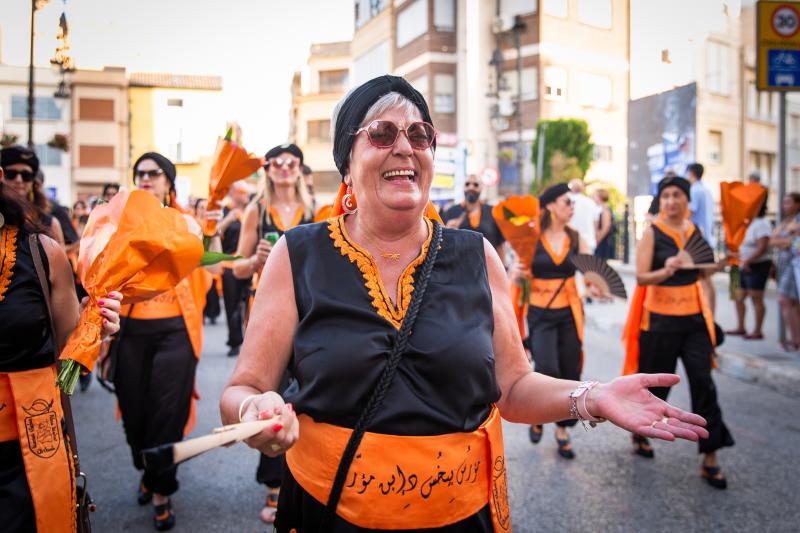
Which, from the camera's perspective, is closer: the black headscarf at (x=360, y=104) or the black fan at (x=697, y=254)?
the black headscarf at (x=360, y=104)

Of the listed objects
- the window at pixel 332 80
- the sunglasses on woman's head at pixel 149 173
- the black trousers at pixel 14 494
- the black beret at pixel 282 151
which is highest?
the window at pixel 332 80

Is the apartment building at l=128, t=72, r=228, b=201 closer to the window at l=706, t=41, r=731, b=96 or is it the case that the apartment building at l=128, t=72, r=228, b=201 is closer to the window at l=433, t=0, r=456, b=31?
the window at l=433, t=0, r=456, b=31

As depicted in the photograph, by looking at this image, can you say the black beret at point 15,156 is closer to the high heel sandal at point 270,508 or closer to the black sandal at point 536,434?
the high heel sandal at point 270,508

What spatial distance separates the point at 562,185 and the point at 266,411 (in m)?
5.19

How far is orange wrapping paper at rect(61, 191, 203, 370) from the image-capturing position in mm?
2688

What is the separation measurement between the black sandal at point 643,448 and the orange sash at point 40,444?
13.7 ft

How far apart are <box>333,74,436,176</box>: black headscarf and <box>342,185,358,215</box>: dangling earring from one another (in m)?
0.13

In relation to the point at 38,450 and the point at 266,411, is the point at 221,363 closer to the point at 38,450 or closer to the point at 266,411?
the point at 38,450

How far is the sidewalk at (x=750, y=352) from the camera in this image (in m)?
7.37

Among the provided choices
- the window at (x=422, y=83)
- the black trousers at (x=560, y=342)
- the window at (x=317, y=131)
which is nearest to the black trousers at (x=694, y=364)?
the black trousers at (x=560, y=342)

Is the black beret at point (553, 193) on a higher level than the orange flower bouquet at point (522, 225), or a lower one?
higher

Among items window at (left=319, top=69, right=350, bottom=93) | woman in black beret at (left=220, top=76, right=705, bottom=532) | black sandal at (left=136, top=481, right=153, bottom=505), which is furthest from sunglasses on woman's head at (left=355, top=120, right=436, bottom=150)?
window at (left=319, top=69, right=350, bottom=93)

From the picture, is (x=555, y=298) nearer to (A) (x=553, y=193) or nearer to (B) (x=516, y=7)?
(A) (x=553, y=193)

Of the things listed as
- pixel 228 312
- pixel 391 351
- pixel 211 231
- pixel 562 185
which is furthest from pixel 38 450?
pixel 228 312
